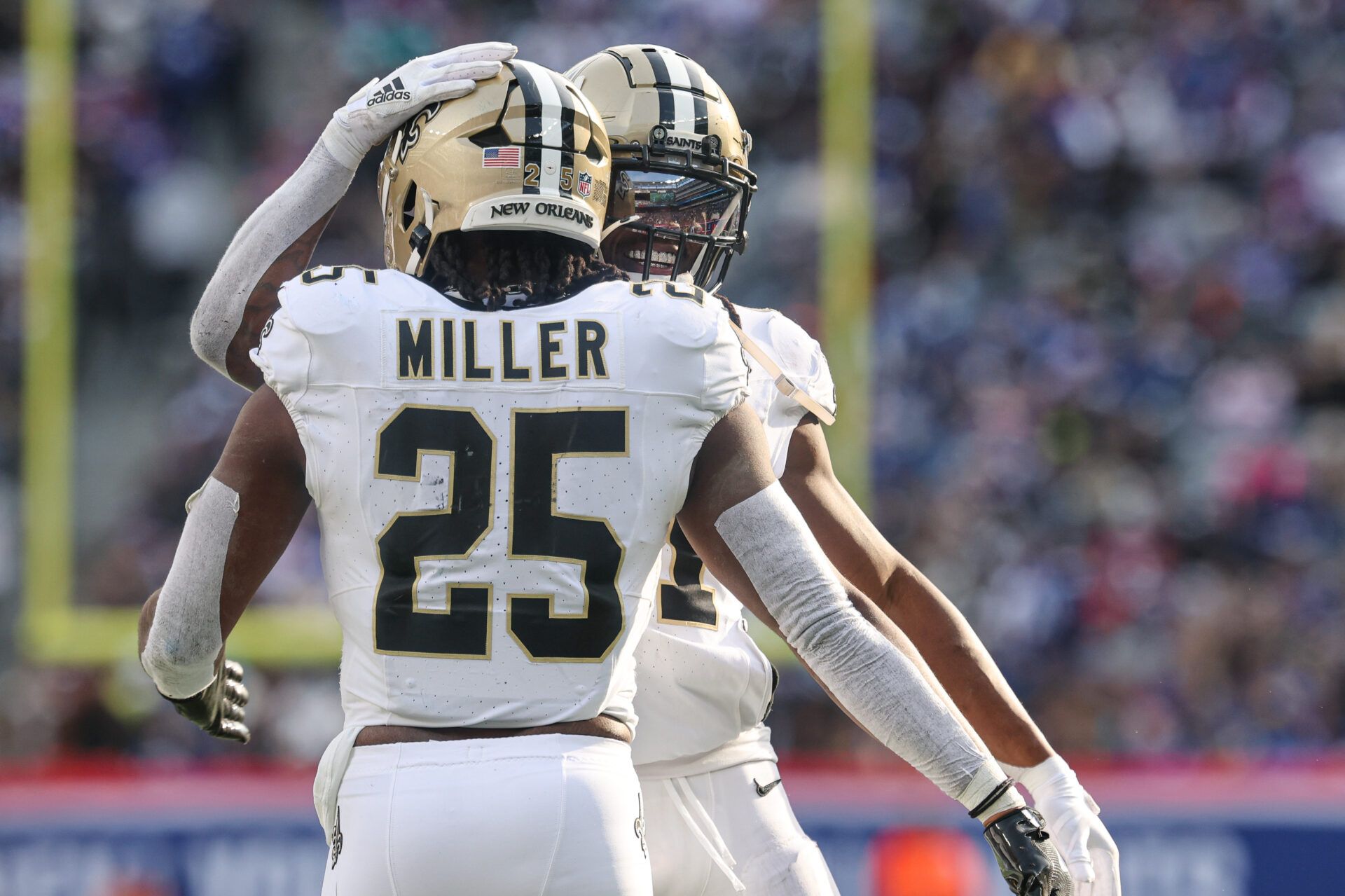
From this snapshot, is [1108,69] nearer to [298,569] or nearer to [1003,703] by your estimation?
[298,569]

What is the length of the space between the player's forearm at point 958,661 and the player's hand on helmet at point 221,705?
39.2 inches

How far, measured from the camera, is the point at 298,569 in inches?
302

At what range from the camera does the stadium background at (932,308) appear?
7133 millimetres

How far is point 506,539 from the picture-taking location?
1964mm

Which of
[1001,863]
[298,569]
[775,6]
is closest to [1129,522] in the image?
[775,6]

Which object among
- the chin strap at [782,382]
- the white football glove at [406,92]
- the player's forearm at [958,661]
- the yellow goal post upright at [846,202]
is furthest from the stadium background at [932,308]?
the white football glove at [406,92]

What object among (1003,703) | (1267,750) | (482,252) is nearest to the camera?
(482,252)

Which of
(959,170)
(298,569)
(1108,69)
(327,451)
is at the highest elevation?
(1108,69)

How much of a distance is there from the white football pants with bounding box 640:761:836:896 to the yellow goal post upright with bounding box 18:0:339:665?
4919 mm

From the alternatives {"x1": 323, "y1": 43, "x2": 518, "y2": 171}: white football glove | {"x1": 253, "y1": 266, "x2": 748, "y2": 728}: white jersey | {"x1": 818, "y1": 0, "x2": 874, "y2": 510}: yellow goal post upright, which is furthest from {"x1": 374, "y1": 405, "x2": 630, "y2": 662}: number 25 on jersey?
{"x1": 818, "y1": 0, "x2": 874, "y2": 510}: yellow goal post upright

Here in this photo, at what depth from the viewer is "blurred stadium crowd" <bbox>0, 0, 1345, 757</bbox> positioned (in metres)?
7.20

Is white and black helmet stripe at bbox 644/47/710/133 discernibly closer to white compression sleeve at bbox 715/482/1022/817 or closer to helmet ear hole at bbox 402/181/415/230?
helmet ear hole at bbox 402/181/415/230

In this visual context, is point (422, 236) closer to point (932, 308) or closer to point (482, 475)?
point (482, 475)

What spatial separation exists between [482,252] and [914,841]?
2870 millimetres
